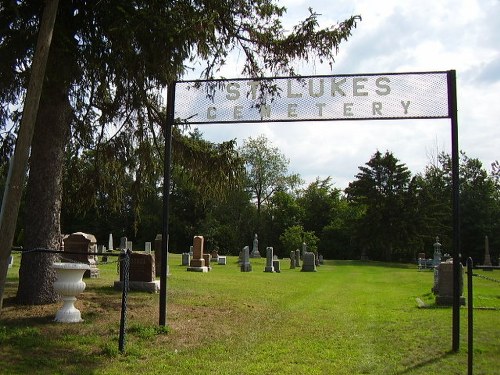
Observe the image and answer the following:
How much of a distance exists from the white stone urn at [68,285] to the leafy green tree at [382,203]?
44376 mm

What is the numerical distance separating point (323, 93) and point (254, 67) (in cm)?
321

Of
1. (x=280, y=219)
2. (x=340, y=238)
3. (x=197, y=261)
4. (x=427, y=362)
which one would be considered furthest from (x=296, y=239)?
(x=427, y=362)

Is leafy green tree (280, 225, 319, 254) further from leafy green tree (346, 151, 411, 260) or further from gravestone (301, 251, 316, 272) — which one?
gravestone (301, 251, 316, 272)

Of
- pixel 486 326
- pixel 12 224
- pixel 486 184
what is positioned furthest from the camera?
pixel 486 184

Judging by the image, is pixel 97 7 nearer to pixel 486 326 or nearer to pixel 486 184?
pixel 486 326

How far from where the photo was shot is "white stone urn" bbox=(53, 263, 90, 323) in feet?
25.8

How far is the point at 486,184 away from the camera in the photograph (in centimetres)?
5825

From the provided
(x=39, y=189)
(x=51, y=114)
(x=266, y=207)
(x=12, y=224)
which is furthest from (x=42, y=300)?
(x=266, y=207)

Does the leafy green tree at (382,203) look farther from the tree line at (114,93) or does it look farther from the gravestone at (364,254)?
the tree line at (114,93)

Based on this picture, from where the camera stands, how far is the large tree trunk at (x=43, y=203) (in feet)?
29.7

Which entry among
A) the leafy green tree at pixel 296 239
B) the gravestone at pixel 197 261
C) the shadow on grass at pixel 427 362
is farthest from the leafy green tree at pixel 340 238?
the shadow on grass at pixel 427 362

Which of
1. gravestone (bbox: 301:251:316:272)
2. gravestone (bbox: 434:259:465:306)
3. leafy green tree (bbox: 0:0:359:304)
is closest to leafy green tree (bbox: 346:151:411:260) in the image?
gravestone (bbox: 301:251:316:272)

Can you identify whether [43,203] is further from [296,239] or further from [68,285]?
→ [296,239]

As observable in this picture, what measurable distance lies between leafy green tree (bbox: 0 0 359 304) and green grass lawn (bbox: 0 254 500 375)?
1.84 meters
